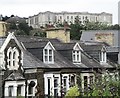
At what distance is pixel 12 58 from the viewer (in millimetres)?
27891

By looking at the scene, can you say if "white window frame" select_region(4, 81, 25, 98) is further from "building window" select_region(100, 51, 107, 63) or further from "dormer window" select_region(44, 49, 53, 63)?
"building window" select_region(100, 51, 107, 63)

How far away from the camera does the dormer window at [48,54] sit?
31.2m

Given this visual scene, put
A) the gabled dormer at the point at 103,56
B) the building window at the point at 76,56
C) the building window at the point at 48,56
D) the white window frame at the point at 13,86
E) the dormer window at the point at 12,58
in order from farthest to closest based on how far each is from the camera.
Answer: the gabled dormer at the point at 103,56
the building window at the point at 76,56
the building window at the point at 48,56
the dormer window at the point at 12,58
the white window frame at the point at 13,86

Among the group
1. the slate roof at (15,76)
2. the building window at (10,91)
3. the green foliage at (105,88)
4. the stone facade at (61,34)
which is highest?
the stone facade at (61,34)

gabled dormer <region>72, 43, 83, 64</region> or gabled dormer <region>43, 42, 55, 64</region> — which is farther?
gabled dormer <region>72, 43, 83, 64</region>

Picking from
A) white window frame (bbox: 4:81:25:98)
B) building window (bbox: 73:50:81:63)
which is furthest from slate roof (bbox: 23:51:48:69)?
building window (bbox: 73:50:81:63)

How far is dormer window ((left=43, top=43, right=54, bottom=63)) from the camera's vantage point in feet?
102

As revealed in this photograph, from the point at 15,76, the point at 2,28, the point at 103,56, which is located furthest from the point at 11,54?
the point at 103,56

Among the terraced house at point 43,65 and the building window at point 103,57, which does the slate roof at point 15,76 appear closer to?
the terraced house at point 43,65

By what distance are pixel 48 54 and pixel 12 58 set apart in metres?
3.95

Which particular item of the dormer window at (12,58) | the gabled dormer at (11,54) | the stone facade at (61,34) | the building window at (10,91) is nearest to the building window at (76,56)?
the stone facade at (61,34)

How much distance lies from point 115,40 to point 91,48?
1648 cm

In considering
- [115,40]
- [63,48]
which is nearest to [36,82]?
[63,48]

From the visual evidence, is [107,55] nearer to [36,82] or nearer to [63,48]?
[63,48]
